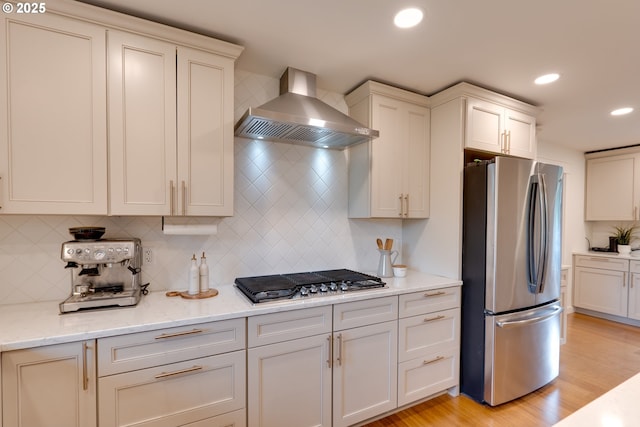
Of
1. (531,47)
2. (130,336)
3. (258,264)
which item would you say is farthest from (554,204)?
(130,336)

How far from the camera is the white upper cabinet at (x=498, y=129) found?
244 centimetres

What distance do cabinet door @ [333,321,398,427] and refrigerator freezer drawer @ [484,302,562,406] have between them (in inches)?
29.0

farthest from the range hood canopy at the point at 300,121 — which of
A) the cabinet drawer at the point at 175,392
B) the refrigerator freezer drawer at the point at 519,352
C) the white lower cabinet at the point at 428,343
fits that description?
the refrigerator freezer drawer at the point at 519,352

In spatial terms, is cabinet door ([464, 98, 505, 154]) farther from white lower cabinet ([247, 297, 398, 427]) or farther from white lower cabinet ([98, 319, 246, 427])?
white lower cabinet ([98, 319, 246, 427])

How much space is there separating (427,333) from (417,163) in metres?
1.37

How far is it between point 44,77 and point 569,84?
137 inches

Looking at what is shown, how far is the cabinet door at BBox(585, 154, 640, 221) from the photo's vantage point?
421 centimetres

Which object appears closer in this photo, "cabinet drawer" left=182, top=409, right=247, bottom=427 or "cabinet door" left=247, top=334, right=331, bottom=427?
"cabinet drawer" left=182, top=409, right=247, bottom=427

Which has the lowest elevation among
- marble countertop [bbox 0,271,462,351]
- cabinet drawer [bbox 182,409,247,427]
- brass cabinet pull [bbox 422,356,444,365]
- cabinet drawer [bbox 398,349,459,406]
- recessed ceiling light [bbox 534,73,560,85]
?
cabinet drawer [bbox 398,349,459,406]

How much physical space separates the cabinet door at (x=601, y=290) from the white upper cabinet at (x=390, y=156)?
354cm

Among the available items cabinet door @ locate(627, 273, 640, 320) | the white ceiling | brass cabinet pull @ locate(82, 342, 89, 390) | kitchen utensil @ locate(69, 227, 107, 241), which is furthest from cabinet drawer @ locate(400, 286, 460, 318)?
cabinet door @ locate(627, 273, 640, 320)

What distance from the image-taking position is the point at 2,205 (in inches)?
54.1

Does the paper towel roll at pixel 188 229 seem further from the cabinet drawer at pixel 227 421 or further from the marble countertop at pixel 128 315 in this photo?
the cabinet drawer at pixel 227 421

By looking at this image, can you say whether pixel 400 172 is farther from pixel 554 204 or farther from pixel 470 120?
pixel 554 204
